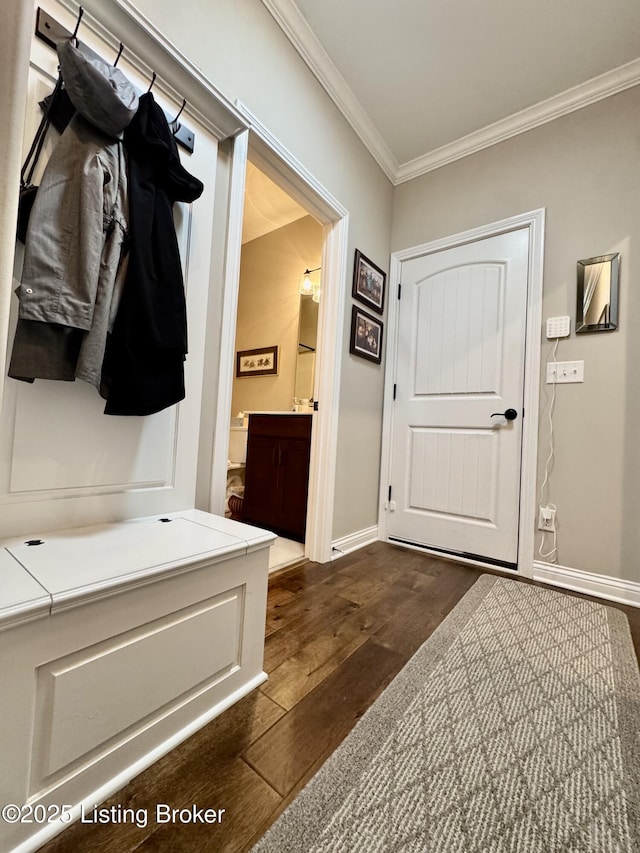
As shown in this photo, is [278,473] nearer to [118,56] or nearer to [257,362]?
[257,362]

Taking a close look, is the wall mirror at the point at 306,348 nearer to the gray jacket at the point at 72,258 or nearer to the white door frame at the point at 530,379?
the white door frame at the point at 530,379

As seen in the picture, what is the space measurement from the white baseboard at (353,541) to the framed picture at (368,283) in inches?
61.9

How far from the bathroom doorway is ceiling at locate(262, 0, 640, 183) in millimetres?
845

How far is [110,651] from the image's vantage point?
0.73 metres

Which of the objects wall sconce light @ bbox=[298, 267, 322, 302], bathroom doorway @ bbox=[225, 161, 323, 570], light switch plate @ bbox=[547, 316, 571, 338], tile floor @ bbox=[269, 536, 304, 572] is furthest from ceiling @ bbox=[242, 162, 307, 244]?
tile floor @ bbox=[269, 536, 304, 572]

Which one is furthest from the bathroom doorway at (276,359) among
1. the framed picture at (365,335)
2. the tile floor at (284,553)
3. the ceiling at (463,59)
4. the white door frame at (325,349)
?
the ceiling at (463,59)

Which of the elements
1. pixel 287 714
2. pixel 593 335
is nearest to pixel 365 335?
pixel 593 335

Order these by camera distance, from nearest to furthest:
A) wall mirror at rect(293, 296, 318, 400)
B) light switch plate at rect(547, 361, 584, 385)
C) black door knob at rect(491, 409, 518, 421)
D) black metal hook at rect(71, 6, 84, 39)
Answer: black metal hook at rect(71, 6, 84, 39) → light switch plate at rect(547, 361, 584, 385) → black door knob at rect(491, 409, 518, 421) → wall mirror at rect(293, 296, 318, 400)

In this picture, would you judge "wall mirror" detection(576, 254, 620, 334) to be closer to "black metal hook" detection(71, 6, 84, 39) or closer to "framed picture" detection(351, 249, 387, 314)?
"framed picture" detection(351, 249, 387, 314)

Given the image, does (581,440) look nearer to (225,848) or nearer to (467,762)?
(467,762)

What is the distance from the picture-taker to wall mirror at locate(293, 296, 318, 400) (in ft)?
10.4

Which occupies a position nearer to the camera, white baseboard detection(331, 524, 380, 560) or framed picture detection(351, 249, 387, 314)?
white baseboard detection(331, 524, 380, 560)

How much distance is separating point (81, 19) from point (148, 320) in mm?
898

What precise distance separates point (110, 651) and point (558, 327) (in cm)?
242
